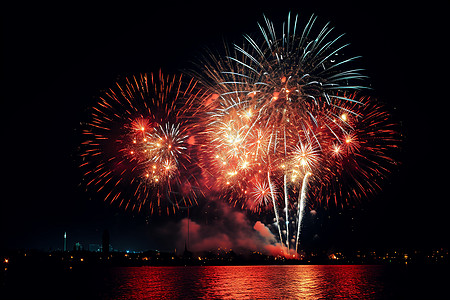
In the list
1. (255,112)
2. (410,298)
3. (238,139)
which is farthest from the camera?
(410,298)

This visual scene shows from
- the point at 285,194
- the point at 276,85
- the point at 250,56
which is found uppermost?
the point at 250,56

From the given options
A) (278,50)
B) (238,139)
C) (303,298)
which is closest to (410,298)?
(303,298)

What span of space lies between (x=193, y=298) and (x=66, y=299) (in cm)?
1177

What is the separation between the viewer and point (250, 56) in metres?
24.2

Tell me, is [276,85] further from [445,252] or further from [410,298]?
[445,252]

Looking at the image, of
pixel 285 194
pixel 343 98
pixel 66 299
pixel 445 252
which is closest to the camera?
pixel 343 98

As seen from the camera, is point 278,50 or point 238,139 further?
point 238,139

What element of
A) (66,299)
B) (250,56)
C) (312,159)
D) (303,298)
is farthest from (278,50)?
(66,299)

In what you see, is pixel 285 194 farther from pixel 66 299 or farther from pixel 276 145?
pixel 66 299

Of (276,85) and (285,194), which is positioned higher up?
(276,85)

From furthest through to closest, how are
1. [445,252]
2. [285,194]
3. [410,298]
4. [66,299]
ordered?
[445,252] → [285,194] → [66,299] → [410,298]

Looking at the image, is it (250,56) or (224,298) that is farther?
(224,298)

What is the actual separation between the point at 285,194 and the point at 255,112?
12871 mm

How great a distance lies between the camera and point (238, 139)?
27188 mm
